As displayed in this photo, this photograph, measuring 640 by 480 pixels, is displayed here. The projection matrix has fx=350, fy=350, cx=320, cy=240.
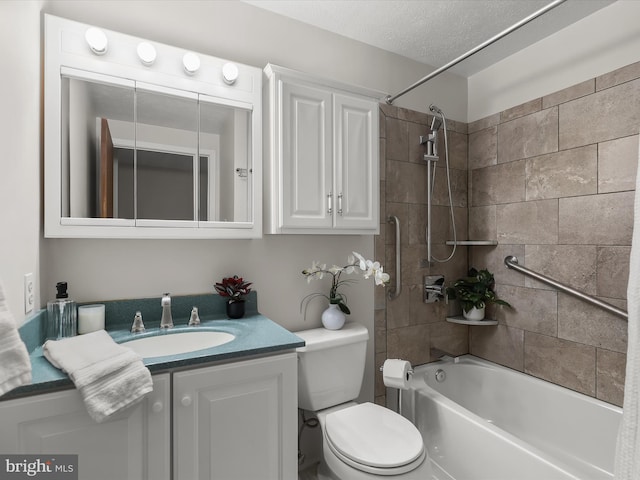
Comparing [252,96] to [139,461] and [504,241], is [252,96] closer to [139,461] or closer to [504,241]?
[139,461]

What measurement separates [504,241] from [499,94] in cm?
100

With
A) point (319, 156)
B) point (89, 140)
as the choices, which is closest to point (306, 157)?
point (319, 156)

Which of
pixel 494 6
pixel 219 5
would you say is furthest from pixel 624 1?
pixel 219 5

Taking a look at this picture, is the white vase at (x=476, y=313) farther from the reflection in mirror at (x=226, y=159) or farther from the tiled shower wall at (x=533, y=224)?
the reflection in mirror at (x=226, y=159)

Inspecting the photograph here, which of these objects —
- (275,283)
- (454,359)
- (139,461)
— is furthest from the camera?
(454,359)

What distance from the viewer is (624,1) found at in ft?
5.71

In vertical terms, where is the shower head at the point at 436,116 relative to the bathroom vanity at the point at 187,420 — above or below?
above

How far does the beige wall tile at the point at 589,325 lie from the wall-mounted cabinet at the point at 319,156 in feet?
3.82

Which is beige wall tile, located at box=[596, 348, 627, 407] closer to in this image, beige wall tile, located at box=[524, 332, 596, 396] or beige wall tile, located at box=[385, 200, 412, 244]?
beige wall tile, located at box=[524, 332, 596, 396]

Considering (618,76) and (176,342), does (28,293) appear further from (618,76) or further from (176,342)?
(618,76)

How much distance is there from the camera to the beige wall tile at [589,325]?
1.76 meters

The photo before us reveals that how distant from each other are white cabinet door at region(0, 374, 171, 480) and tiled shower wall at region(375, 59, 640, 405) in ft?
4.40

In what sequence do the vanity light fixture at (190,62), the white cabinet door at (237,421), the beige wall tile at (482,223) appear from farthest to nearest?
1. the beige wall tile at (482,223)
2. the vanity light fixture at (190,62)
3. the white cabinet door at (237,421)

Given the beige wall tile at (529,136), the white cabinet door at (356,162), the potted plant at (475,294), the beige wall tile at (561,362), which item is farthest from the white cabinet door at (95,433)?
the beige wall tile at (529,136)
